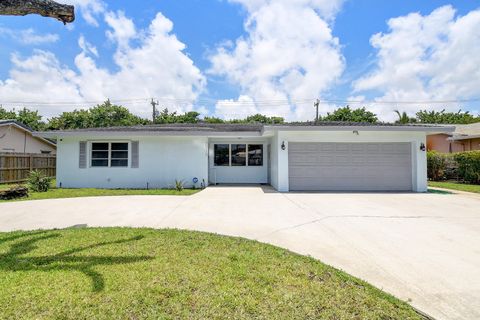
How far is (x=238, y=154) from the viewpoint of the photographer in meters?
14.1

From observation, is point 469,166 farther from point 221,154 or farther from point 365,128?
point 221,154

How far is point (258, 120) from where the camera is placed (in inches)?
1572

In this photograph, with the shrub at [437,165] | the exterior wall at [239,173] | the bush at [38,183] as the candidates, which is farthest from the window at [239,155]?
the shrub at [437,165]

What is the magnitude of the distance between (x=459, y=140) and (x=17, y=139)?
3350 centimetres

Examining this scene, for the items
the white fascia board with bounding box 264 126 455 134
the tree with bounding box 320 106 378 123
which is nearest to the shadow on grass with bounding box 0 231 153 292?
the white fascia board with bounding box 264 126 455 134

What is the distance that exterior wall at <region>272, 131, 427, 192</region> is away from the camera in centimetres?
1099

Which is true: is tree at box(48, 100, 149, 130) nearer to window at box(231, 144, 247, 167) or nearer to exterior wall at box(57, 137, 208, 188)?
exterior wall at box(57, 137, 208, 188)

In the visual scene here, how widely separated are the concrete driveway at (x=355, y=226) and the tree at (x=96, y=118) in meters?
33.1

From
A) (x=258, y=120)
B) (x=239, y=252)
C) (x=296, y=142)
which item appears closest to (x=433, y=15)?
(x=296, y=142)

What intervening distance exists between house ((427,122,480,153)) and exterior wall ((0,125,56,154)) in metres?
30.0

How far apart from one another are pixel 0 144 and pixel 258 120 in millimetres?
30674

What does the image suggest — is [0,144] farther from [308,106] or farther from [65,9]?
[308,106]

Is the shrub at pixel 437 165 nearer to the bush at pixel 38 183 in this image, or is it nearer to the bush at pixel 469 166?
the bush at pixel 469 166

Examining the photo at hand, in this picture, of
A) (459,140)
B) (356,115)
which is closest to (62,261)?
(459,140)
